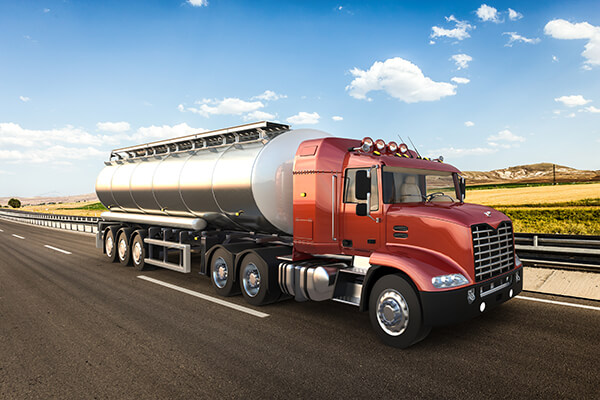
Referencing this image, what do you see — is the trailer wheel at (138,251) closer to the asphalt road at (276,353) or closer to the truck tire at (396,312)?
the asphalt road at (276,353)

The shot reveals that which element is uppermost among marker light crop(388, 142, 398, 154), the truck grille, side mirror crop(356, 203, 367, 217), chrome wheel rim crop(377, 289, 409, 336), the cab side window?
marker light crop(388, 142, 398, 154)

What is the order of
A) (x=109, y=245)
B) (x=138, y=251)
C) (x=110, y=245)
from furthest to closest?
(x=109, y=245) → (x=110, y=245) → (x=138, y=251)

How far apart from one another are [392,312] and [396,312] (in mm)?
52

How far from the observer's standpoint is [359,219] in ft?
20.9

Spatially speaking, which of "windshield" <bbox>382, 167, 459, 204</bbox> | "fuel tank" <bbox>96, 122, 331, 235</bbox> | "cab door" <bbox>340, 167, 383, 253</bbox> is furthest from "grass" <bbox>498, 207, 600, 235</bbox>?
"cab door" <bbox>340, 167, 383, 253</bbox>

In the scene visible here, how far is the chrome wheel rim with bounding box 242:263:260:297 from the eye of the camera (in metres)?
7.78

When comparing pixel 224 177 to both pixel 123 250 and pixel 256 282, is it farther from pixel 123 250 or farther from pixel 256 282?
pixel 123 250

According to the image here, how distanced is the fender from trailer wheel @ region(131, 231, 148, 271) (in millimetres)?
7832

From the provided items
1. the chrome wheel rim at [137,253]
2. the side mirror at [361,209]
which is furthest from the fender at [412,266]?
the chrome wheel rim at [137,253]

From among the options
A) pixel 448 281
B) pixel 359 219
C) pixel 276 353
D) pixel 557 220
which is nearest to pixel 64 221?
pixel 359 219

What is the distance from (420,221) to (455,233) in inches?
19.2

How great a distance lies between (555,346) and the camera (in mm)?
5434

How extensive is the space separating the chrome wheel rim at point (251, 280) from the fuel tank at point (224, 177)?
877mm

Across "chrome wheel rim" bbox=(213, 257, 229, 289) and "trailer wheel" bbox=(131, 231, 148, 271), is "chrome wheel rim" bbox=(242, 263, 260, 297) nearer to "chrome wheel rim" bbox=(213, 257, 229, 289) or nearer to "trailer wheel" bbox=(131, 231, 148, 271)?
"chrome wheel rim" bbox=(213, 257, 229, 289)
